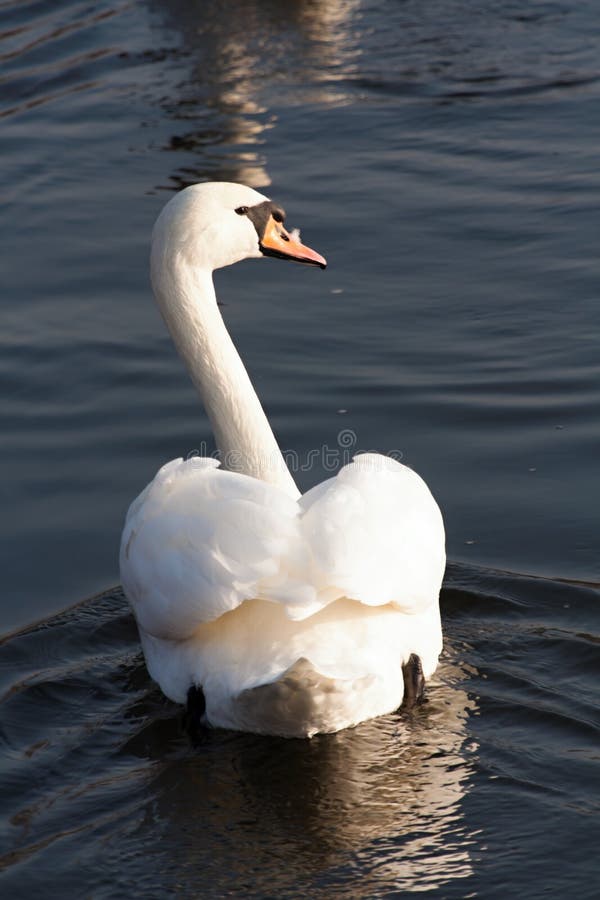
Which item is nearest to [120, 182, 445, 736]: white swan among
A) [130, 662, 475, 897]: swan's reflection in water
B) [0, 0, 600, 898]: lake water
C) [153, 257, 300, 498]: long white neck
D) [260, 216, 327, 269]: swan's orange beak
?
[130, 662, 475, 897]: swan's reflection in water

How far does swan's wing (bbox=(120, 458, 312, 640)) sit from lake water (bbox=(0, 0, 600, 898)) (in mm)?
619

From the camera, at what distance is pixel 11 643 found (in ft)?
19.7

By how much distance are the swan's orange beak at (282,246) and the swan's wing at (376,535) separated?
143 centimetres

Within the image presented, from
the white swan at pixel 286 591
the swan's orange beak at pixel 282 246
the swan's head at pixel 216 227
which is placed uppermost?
the swan's head at pixel 216 227

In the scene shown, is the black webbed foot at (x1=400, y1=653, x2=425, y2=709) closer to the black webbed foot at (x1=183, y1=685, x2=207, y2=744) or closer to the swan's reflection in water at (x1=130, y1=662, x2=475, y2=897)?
the swan's reflection in water at (x1=130, y1=662, x2=475, y2=897)

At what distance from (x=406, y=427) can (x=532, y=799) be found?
2.98 meters

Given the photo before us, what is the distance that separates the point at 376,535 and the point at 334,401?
3.06m

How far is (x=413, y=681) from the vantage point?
5.37 m

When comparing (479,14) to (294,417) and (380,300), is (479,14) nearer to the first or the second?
(380,300)

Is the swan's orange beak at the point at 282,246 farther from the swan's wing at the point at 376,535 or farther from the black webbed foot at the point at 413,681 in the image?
the black webbed foot at the point at 413,681

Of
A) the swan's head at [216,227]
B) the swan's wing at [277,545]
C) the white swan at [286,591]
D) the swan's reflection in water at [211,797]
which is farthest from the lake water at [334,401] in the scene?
the swan's head at [216,227]

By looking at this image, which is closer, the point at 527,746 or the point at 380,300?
the point at 527,746

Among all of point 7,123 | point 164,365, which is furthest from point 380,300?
point 7,123

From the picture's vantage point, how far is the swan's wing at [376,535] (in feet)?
14.9
